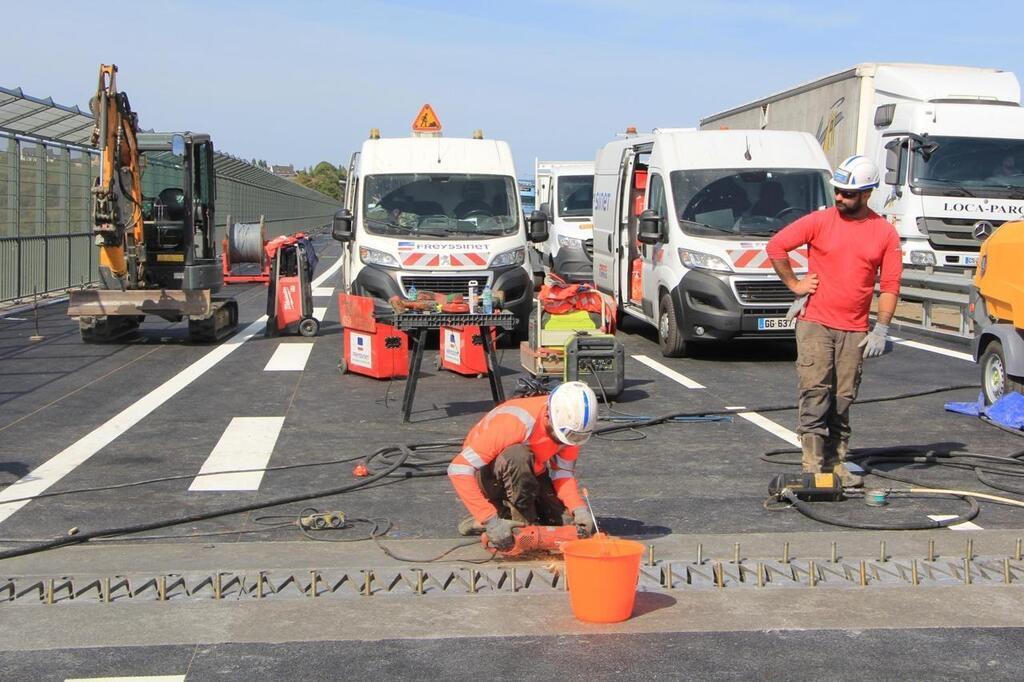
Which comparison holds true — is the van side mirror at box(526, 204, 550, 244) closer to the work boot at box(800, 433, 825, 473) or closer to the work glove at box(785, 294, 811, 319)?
the work glove at box(785, 294, 811, 319)

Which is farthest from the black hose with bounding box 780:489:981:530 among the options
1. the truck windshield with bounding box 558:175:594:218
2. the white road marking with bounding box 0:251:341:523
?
the truck windshield with bounding box 558:175:594:218

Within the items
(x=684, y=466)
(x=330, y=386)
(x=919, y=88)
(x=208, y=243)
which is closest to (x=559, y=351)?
(x=330, y=386)

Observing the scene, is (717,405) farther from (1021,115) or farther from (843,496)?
(1021,115)

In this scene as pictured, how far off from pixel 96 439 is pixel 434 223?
24.3 feet

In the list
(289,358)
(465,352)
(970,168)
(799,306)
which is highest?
(970,168)

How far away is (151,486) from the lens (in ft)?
29.3

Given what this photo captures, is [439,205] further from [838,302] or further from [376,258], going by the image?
[838,302]

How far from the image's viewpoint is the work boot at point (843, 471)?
862 centimetres

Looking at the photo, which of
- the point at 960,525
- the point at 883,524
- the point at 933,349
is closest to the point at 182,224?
the point at 933,349

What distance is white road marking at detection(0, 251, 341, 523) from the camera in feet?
28.6

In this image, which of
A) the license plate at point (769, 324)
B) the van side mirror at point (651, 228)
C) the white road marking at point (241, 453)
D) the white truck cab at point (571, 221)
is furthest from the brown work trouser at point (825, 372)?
the white truck cab at point (571, 221)

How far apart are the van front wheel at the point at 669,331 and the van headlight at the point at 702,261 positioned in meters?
0.55

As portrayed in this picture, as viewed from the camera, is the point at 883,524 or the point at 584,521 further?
the point at 883,524

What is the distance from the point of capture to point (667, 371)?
15266 mm
